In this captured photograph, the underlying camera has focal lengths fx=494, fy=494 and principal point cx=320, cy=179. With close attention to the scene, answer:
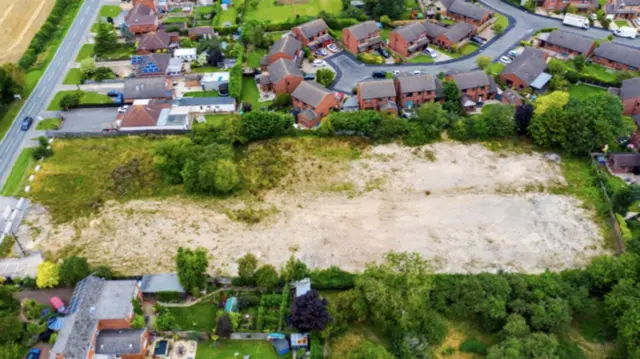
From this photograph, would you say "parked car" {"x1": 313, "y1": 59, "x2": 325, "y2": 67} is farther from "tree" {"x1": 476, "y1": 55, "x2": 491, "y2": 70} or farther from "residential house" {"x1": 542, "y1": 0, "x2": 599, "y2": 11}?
"residential house" {"x1": 542, "y1": 0, "x2": 599, "y2": 11}

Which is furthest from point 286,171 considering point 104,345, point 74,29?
point 74,29

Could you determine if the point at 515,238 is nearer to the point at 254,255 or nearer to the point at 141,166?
the point at 254,255

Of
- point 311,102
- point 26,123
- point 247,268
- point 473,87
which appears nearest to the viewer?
point 247,268

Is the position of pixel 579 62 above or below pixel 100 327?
above

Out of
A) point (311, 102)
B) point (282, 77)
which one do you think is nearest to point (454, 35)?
point (311, 102)

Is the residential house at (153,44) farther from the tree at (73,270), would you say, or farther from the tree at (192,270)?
the tree at (192,270)

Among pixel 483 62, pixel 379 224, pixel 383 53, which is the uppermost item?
pixel 483 62

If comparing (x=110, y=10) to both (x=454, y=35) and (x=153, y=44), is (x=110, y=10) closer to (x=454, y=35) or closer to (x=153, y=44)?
(x=153, y=44)
